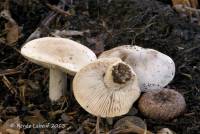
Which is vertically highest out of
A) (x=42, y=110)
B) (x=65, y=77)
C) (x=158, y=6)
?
(x=158, y=6)

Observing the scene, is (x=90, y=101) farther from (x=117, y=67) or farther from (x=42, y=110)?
(x=42, y=110)

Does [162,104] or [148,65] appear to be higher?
[148,65]

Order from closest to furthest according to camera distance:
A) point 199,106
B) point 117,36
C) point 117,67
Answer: point 117,67, point 199,106, point 117,36

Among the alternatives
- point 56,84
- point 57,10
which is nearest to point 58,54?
point 56,84

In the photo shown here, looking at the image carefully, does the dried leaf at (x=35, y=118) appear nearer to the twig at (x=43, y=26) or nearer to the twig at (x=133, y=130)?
the twig at (x=133, y=130)

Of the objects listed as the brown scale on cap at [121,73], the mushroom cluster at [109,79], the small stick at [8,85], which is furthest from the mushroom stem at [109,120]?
the small stick at [8,85]

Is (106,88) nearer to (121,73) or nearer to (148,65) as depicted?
(121,73)

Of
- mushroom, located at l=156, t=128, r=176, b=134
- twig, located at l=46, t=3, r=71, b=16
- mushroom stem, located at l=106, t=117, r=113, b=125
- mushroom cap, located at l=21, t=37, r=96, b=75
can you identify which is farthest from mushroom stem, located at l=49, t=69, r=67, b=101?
twig, located at l=46, t=3, r=71, b=16

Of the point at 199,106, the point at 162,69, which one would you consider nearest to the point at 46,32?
the point at 162,69
